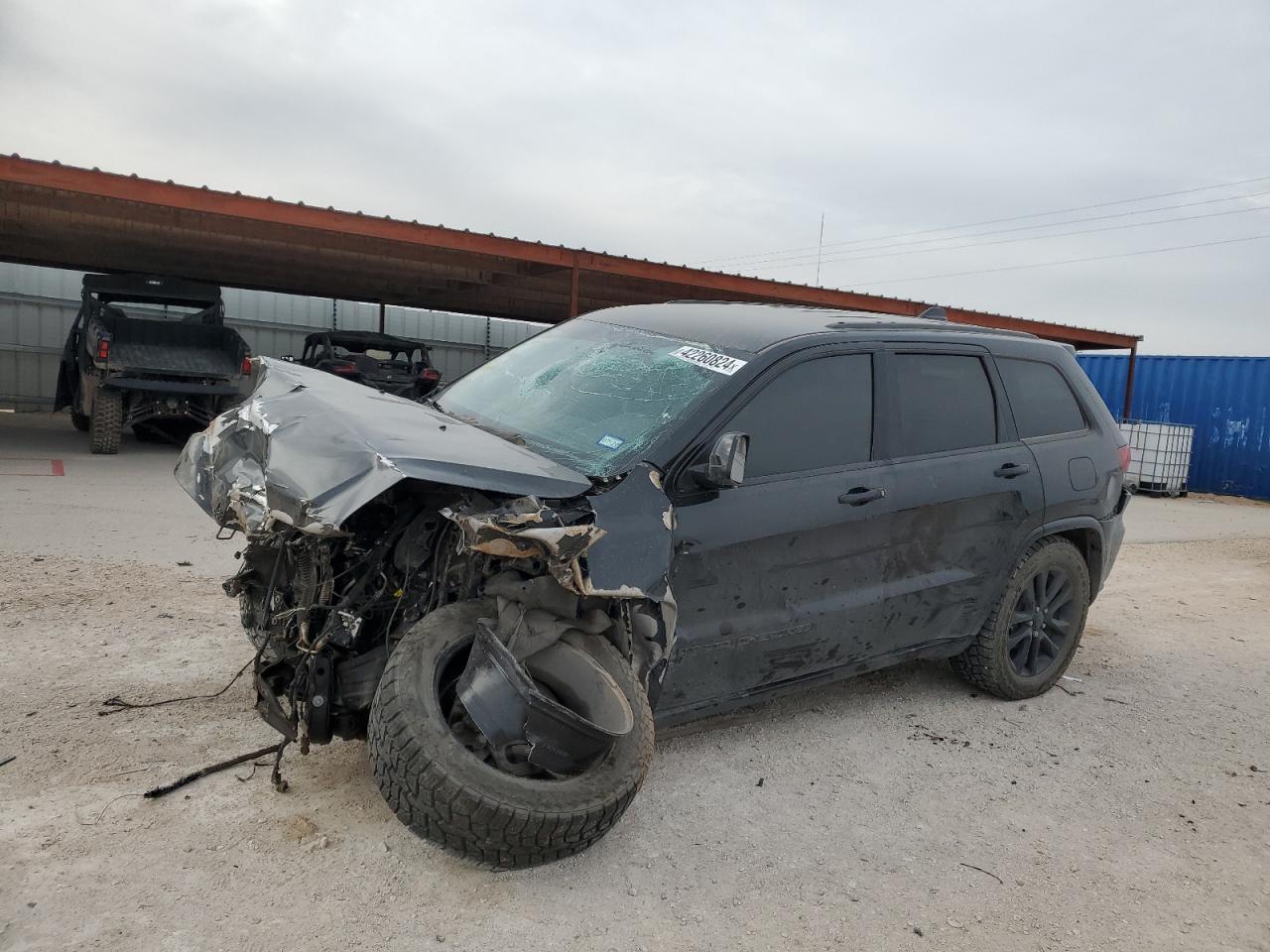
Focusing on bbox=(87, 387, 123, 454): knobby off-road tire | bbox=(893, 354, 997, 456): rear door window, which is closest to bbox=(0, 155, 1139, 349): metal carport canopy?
bbox=(87, 387, 123, 454): knobby off-road tire

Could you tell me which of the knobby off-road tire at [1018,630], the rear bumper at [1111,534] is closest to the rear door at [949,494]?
the knobby off-road tire at [1018,630]

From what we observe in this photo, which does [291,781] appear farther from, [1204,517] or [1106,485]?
[1204,517]

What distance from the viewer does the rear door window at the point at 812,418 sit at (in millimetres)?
3414

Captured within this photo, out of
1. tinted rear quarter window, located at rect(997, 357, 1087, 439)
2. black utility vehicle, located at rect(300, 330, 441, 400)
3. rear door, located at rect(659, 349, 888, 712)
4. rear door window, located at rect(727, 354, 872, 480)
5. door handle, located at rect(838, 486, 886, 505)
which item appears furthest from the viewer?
black utility vehicle, located at rect(300, 330, 441, 400)

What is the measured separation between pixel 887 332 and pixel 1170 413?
61.3 ft

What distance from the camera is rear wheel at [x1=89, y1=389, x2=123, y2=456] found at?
11648mm

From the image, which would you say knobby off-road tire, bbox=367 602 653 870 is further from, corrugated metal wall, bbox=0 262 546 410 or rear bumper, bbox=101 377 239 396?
corrugated metal wall, bbox=0 262 546 410

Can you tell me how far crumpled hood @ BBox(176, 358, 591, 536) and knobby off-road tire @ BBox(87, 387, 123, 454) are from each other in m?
9.36

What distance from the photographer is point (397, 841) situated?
2801 mm

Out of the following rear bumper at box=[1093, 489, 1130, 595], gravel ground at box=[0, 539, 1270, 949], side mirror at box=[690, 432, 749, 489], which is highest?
side mirror at box=[690, 432, 749, 489]

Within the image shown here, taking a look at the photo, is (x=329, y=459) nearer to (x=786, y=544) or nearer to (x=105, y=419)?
(x=786, y=544)

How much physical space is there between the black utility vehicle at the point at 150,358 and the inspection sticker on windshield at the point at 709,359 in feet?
30.4

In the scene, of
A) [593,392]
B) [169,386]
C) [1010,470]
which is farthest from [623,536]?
[169,386]

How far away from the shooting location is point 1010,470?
420 cm
